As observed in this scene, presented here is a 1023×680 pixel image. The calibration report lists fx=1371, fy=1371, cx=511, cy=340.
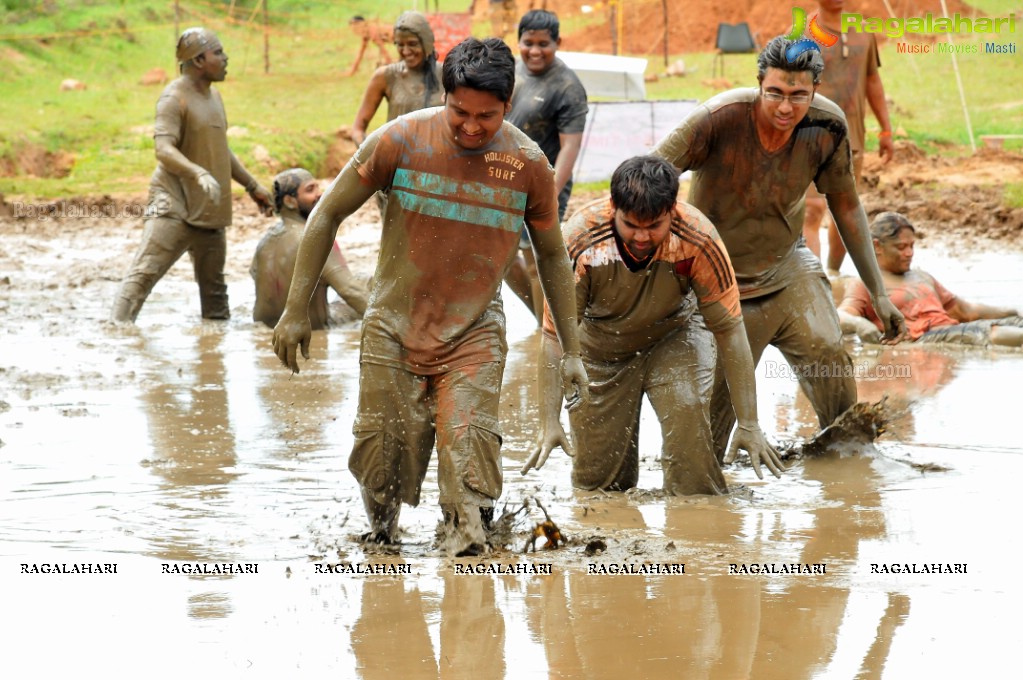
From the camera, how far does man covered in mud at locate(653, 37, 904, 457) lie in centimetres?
505

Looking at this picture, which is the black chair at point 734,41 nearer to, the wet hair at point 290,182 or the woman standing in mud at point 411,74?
the woman standing in mud at point 411,74

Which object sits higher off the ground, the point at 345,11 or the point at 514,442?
the point at 345,11

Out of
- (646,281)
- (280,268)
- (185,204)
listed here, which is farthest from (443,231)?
(185,204)

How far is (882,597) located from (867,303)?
3982 millimetres

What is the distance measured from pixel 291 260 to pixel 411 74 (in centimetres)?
135

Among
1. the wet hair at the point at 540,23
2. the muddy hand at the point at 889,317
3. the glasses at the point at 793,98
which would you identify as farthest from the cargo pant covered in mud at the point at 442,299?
the wet hair at the point at 540,23

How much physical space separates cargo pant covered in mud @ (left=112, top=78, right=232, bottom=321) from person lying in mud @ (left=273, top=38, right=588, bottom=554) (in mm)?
4844

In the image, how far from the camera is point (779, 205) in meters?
5.25

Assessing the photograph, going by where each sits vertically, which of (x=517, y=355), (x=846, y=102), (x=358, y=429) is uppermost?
(x=846, y=102)

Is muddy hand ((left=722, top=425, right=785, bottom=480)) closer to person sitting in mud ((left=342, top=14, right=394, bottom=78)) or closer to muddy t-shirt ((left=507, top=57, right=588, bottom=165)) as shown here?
muddy t-shirt ((left=507, top=57, right=588, bottom=165))

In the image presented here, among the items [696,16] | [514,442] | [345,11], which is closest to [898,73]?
[696,16]

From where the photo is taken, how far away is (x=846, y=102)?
931cm

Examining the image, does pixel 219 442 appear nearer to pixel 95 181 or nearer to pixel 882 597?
pixel 882 597

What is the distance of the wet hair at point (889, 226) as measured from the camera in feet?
24.3
